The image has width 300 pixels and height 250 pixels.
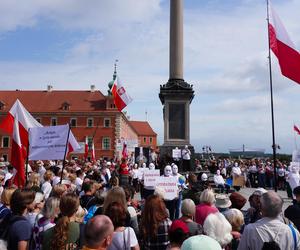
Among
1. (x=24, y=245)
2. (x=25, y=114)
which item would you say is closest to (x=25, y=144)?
(x=25, y=114)

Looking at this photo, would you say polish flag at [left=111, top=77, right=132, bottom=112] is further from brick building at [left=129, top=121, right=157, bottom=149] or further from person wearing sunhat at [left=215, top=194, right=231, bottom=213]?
brick building at [left=129, top=121, right=157, bottom=149]

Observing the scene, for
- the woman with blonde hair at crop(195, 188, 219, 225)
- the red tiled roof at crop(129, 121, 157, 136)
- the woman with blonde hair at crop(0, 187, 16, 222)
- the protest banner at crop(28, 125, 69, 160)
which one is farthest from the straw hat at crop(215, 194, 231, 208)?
the red tiled roof at crop(129, 121, 157, 136)

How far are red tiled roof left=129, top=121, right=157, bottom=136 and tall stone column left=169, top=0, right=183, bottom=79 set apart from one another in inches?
4206

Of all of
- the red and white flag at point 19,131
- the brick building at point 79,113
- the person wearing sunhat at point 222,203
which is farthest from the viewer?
the brick building at point 79,113

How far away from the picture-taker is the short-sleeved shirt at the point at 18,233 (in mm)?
4469

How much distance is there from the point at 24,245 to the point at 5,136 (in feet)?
256

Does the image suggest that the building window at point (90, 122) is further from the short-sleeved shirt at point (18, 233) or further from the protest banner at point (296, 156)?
the short-sleeved shirt at point (18, 233)

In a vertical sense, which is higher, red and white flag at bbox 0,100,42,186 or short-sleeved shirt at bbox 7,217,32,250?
red and white flag at bbox 0,100,42,186

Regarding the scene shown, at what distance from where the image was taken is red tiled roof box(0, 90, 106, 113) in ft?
267

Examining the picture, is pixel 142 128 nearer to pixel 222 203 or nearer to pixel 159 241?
pixel 222 203

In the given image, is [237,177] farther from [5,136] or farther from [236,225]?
[5,136]

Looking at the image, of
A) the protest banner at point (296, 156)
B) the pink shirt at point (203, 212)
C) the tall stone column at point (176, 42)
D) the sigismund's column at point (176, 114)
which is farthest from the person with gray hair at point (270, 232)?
the tall stone column at point (176, 42)

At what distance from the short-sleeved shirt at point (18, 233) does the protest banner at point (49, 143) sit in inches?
218

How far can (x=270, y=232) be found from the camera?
4047mm
